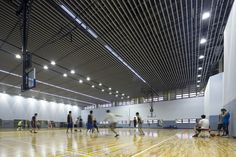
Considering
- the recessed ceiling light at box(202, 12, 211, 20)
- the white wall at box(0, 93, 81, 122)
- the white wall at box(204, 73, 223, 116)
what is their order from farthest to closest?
the white wall at box(0, 93, 81, 122) → the white wall at box(204, 73, 223, 116) → the recessed ceiling light at box(202, 12, 211, 20)

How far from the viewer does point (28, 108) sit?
3158cm

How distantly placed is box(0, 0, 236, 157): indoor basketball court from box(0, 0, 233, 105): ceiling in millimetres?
55

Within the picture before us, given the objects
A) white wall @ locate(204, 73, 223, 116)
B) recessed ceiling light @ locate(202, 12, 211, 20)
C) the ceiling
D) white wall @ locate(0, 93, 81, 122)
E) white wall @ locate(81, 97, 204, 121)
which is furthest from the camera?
white wall @ locate(81, 97, 204, 121)

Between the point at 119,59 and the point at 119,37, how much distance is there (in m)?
4.02

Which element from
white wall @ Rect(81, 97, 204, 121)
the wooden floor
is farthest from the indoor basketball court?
white wall @ Rect(81, 97, 204, 121)

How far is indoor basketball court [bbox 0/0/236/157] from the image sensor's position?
7.03m

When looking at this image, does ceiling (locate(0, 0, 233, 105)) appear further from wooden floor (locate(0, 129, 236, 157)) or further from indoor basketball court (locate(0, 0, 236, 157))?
wooden floor (locate(0, 129, 236, 157))

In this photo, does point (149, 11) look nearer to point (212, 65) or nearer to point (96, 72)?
point (96, 72)

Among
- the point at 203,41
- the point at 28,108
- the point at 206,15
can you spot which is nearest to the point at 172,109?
the point at 203,41

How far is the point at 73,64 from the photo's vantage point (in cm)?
1628

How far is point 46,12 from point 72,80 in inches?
537

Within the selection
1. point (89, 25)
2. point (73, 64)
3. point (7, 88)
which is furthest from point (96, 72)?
point (7, 88)

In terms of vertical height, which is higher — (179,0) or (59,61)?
(179,0)

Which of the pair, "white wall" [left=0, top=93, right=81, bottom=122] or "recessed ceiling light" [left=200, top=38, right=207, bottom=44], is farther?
"white wall" [left=0, top=93, right=81, bottom=122]
